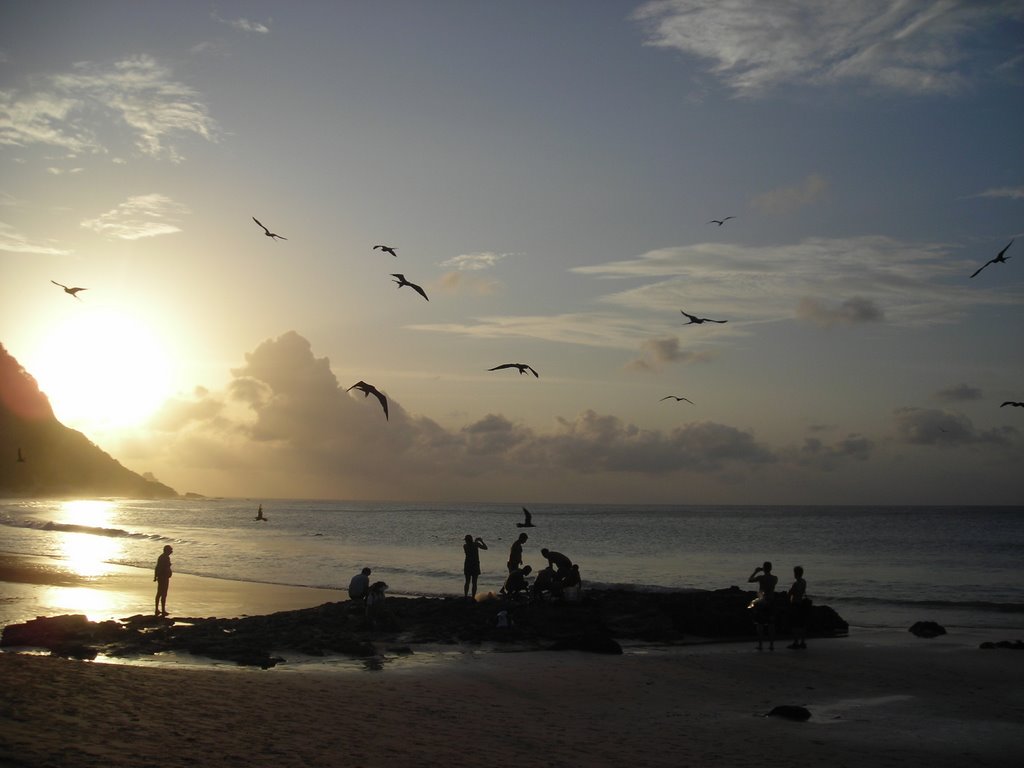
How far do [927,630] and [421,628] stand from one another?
1389 centimetres

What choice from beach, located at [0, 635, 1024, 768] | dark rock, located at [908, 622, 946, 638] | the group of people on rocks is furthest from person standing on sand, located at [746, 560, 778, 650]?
dark rock, located at [908, 622, 946, 638]

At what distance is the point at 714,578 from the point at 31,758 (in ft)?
128

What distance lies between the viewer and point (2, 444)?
168000 mm

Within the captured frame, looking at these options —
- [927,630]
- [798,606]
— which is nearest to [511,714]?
[798,606]

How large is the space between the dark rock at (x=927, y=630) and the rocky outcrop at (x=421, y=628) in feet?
6.65

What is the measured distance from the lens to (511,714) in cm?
1241

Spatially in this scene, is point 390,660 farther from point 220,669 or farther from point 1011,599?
point 1011,599

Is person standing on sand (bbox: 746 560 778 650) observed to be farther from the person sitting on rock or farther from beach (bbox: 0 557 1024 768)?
the person sitting on rock

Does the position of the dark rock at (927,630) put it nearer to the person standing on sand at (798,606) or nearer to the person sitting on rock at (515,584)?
the person standing on sand at (798,606)

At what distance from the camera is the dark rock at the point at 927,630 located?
22.3 metres

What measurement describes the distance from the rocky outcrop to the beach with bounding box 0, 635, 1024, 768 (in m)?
1.73

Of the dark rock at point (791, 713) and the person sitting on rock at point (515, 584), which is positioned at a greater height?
the person sitting on rock at point (515, 584)

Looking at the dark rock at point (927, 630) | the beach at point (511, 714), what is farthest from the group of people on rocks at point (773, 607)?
the dark rock at point (927, 630)

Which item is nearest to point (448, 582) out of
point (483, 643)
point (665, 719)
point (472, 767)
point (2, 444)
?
point (483, 643)
